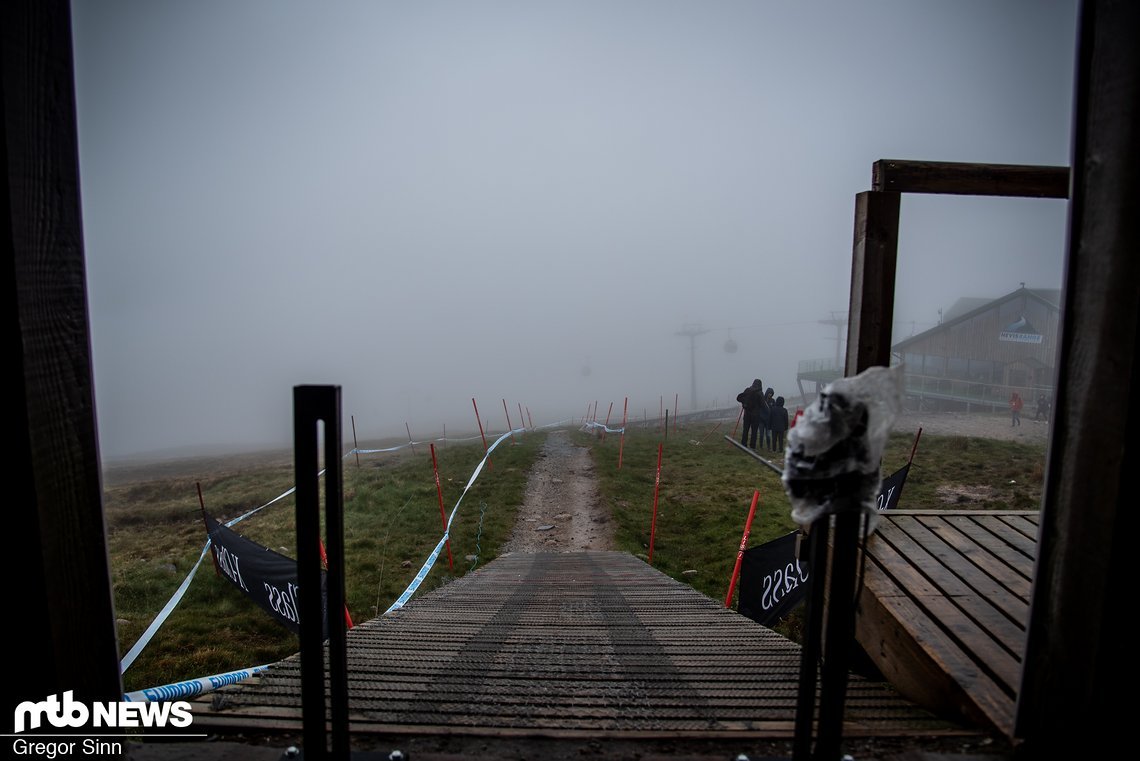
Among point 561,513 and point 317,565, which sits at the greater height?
point 317,565

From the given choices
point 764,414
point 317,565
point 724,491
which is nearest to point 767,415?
point 764,414

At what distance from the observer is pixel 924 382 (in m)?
37.0

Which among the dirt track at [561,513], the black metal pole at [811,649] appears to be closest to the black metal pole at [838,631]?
the black metal pole at [811,649]

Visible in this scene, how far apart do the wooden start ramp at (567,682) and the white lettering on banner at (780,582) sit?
3.85ft

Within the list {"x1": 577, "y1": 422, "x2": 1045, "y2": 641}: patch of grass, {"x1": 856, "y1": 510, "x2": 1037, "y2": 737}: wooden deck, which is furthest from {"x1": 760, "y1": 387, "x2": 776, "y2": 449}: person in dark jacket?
{"x1": 856, "y1": 510, "x2": 1037, "y2": 737}: wooden deck

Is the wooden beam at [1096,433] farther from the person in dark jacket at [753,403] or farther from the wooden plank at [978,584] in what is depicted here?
the person in dark jacket at [753,403]

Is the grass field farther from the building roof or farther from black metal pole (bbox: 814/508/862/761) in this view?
the building roof

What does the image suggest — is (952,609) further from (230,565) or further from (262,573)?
(230,565)

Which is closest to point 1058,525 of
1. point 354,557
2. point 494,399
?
point 354,557

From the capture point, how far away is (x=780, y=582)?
18.3 feet

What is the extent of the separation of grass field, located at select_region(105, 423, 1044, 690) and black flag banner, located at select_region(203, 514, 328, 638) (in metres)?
0.77

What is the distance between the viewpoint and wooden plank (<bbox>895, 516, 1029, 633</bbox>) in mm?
2666

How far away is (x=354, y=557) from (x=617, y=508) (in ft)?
20.0

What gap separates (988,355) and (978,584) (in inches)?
1505
